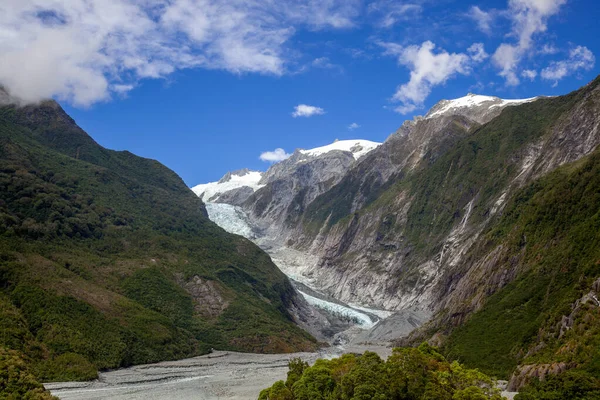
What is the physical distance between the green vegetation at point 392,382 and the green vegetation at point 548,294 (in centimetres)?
1327

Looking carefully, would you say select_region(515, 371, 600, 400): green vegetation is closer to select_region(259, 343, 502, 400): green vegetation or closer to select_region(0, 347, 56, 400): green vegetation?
select_region(259, 343, 502, 400): green vegetation

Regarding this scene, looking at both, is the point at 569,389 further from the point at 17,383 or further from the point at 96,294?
the point at 96,294

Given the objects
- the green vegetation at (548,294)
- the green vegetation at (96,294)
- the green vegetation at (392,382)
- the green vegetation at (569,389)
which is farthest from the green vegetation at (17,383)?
the green vegetation at (548,294)

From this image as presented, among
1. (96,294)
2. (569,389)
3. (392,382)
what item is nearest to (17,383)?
(392,382)

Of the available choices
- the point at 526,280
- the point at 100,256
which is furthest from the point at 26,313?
the point at 526,280

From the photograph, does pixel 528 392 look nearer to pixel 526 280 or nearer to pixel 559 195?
pixel 526 280

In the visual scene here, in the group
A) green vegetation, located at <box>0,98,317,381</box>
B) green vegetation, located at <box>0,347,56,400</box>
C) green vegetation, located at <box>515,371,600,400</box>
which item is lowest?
green vegetation, located at <box>515,371,600,400</box>

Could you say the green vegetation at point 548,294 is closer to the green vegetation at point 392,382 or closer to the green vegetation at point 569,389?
the green vegetation at point 569,389

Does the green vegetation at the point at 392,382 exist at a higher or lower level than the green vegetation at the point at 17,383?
lower

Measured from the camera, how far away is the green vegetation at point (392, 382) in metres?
62.2

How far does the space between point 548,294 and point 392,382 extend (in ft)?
144

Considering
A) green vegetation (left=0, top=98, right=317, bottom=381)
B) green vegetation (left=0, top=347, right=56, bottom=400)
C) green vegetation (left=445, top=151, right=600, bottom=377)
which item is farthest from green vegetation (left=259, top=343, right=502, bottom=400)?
green vegetation (left=0, top=98, right=317, bottom=381)

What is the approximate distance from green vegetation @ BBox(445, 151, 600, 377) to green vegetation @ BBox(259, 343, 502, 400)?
43.5 ft

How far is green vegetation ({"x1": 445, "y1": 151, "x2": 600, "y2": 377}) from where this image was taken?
76.2 meters
